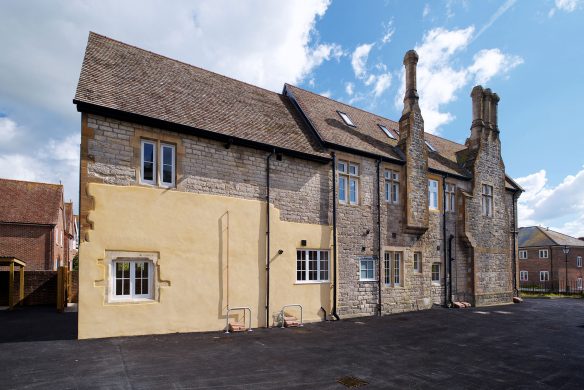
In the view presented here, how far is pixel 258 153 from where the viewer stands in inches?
533

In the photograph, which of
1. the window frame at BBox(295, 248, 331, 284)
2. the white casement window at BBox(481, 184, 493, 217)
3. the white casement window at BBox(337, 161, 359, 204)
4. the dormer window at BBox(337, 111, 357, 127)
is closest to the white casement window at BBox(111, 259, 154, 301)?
the window frame at BBox(295, 248, 331, 284)

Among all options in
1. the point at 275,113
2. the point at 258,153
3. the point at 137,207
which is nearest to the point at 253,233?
the point at 258,153

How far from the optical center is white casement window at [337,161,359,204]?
52.2 feet

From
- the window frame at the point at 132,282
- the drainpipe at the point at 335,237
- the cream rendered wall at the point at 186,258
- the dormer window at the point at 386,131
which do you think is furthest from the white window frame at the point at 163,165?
the dormer window at the point at 386,131

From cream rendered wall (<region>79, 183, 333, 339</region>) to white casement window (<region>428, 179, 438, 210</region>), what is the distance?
8714 millimetres

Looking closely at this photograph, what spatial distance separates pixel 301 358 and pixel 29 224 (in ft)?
80.9

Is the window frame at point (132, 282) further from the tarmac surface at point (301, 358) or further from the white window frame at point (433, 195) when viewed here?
the white window frame at point (433, 195)

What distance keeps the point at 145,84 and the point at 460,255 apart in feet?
59.2

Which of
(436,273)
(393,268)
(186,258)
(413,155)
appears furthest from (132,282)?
(436,273)

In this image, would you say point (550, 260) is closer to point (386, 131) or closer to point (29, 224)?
point (386, 131)

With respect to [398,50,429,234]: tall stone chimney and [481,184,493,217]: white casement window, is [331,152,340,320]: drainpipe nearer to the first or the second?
[398,50,429,234]: tall stone chimney

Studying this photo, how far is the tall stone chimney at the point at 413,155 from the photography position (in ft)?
57.9

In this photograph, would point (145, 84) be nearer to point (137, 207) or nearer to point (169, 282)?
point (137, 207)

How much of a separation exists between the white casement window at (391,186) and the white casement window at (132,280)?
432 inches
